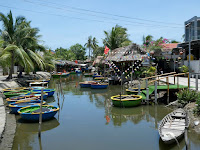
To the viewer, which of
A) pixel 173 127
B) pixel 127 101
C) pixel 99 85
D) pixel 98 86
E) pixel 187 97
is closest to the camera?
pixel 173 127

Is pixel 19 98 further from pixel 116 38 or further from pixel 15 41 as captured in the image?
pixel 116 38

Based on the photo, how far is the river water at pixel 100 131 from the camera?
26.6 feet

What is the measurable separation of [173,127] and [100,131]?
3.27 metres

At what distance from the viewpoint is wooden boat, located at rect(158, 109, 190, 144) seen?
740cm

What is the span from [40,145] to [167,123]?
5.31 m

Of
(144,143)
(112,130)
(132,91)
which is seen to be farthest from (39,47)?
(144,143)

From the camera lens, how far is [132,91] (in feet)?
54.2

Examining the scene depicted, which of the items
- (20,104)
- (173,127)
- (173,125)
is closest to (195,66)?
(173,125)

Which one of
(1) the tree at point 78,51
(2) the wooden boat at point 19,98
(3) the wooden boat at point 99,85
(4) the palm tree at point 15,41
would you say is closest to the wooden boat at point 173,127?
(2) the wooden boat at point 19,98

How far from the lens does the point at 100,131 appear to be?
9.75 m

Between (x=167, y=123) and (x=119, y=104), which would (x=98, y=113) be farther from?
(x=167, y=123)

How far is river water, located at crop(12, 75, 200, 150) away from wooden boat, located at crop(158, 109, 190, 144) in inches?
17.8

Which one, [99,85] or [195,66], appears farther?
[99,85]

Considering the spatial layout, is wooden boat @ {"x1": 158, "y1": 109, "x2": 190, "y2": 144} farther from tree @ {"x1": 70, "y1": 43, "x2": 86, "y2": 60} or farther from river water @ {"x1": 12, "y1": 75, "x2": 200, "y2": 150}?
tree @ {"x1": 70, "y1": 43, "x2": 86, "y2": 60}
